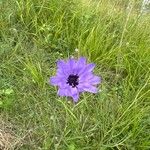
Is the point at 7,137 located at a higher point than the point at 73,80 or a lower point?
lower

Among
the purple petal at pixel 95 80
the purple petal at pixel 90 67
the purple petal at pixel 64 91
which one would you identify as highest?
the purple petal at pixel 90 67

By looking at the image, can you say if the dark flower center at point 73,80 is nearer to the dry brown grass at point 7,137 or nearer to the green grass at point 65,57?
the green grass at point 65,57

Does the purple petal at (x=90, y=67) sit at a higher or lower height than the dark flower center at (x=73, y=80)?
higher

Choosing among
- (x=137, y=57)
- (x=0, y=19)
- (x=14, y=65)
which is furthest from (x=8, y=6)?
(x=137, y=57)

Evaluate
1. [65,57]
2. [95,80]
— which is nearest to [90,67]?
[95,80]

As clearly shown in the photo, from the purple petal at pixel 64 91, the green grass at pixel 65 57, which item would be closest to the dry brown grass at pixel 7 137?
the green grass at pixel 65 57

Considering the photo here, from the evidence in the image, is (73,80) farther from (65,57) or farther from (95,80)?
(65,57)

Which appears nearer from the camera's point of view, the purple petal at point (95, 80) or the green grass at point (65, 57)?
the purple petal at point (95, 80)

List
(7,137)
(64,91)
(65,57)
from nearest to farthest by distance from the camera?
1. (64,91)
2. (7,137)
3. (65,57)
